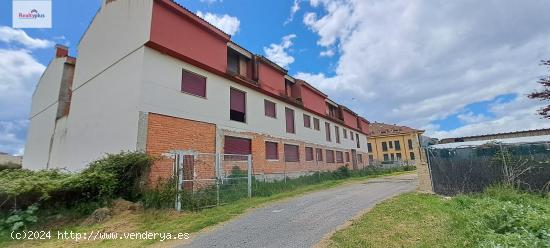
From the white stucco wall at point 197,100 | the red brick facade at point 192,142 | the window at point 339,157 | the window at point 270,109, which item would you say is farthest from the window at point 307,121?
the red brick facade at point 192,142

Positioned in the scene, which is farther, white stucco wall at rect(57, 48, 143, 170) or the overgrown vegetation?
white stucco wall at rect(57, 48, 143, 170)

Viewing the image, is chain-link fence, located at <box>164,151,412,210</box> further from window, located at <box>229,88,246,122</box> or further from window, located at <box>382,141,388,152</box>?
window, located at <box>382,141,388,152</box>

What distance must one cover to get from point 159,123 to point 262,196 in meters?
5.34

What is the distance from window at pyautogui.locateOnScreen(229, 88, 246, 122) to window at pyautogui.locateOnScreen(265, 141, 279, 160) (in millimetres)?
2651

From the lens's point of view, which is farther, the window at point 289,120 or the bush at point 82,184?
the window at point 289,120

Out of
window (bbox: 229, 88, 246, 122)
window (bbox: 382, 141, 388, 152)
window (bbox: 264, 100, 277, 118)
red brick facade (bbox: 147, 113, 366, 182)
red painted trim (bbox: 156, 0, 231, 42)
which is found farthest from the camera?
window (bbox: 382, 141, 388, 152)

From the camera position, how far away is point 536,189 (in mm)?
8523

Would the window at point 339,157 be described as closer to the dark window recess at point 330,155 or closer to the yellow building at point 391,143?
the dark window recess at point 330,155

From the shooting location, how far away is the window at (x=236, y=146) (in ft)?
Result: 48.1

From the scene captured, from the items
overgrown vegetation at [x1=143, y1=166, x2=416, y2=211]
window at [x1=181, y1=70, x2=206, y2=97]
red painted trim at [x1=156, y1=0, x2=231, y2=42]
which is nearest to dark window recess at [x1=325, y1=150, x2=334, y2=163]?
overgrown vegetation at [x1=143, y1=166, x2=416, y2=211]

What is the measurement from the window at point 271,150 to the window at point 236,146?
1.91m

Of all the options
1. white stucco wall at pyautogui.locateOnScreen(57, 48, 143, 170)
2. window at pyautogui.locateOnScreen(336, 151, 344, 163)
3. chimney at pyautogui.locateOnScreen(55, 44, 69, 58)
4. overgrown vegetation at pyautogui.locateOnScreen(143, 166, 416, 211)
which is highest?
chimney at pyautogui.locateOnScreen(55, 44, 69, 58)

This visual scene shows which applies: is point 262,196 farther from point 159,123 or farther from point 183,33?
point 183,33

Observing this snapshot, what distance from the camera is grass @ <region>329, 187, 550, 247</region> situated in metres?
4.70
